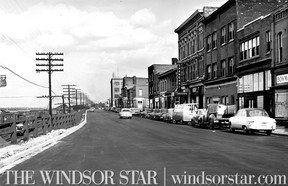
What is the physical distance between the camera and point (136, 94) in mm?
128125

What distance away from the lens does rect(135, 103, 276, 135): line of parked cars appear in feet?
80.4

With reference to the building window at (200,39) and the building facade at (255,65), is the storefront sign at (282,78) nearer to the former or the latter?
the building facade at (255,65)

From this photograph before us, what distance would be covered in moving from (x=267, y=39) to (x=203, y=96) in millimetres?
20039

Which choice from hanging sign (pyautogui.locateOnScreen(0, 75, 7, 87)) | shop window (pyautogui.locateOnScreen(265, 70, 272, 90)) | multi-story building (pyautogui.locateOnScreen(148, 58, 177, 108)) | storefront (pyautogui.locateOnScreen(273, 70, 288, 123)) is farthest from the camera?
multi-story building (pyautogui.locateOnScreen(148, 58, 177, 108))

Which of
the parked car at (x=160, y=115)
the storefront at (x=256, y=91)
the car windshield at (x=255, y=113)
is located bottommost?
the parked car at (x=160, y=115)

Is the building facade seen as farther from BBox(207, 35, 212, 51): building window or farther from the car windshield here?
BBox(207, 35, 212, 51): building window

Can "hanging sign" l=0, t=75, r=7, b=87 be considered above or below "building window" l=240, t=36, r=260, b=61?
below

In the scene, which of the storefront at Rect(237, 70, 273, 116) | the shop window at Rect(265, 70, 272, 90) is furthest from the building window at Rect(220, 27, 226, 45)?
the shop window at Rect(265, 70, 272, 90)

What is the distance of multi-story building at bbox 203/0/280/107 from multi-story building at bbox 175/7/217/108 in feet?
9.12

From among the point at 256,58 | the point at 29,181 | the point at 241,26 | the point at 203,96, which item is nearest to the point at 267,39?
the point at 256,58

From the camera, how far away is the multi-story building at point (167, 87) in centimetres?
7344

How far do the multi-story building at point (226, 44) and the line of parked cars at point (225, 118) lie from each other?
5980mm

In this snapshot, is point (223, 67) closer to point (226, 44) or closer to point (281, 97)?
point (226, 44)

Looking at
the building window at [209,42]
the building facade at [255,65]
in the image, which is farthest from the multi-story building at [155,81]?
the building facade at [255,65]
